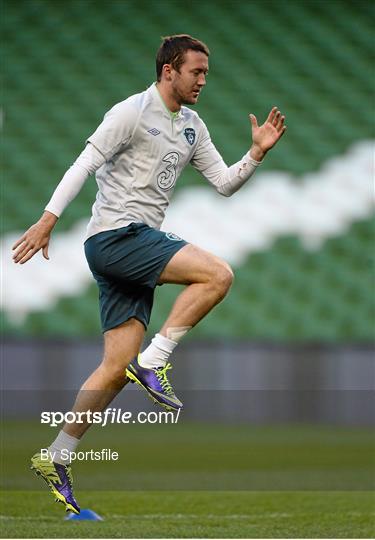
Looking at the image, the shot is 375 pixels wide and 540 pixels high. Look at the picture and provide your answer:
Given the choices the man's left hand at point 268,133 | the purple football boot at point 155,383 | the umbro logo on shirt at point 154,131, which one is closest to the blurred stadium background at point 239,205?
the man's left hand at point 268,133

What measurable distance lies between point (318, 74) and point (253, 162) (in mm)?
6060

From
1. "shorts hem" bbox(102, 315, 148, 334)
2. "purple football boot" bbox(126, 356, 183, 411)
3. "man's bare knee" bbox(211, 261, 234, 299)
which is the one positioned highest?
"man's bare knee" bbox(211, 261, 234, 299)

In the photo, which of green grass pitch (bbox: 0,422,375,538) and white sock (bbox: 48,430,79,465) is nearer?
white sock (bbox: 48,430,79,465)

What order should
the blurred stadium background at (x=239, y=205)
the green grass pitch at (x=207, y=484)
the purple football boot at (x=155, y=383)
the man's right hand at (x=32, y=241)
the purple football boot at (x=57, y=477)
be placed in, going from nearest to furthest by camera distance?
1. the man's right hand at (x=32, y=241)
2. the purple football boot at (x=155, y=383)
3. the purple football boot at (x=57, y=477)
4. the green grass pitch at (x=207, y=484)
5. the blurred stadium background at (x=239, y=205)

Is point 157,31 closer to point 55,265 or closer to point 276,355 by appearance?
point 55,265

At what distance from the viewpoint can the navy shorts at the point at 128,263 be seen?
4031 millimetres

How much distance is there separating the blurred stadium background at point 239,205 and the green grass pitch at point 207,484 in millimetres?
382

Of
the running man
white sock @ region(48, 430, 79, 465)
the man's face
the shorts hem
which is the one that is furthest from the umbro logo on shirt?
white sock @ region(48, 430, 79, 465)

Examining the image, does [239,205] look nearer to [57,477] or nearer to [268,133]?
[268,133]

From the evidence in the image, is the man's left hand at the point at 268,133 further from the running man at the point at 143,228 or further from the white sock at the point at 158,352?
the white sock at the point at 158,352

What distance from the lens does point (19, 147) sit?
9.73m

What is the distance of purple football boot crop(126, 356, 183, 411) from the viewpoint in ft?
12.8

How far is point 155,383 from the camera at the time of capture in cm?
393

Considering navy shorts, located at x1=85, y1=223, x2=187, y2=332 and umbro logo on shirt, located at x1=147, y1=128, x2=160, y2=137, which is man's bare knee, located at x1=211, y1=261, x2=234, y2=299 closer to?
navy shorts, located at x1=85, y1=223, x2=187, y2=332
